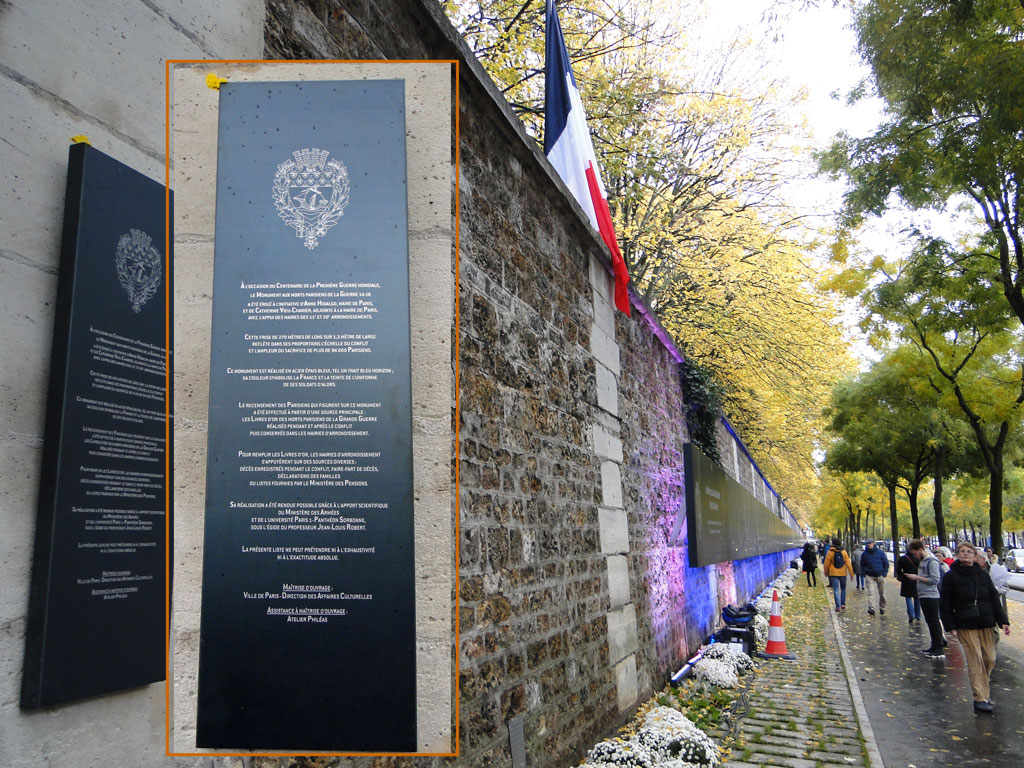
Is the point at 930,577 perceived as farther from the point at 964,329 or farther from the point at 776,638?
the point at 964,329

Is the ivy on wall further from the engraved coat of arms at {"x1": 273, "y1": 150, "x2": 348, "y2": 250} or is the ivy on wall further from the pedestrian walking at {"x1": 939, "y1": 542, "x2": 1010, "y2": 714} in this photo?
the engraved coat of arms at {"x1": 273, "y1": 150, "x2": 348, "y2": 250}

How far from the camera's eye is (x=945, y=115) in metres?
10.3

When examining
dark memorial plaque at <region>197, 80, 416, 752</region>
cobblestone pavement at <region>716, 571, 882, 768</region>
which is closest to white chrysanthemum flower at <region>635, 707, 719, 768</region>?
cobblestone pavement at <region>716, 571, 882, 768</region>

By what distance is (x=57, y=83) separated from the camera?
249cm

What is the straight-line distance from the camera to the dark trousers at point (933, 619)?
37.4ft

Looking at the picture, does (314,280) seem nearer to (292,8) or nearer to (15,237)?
(15,237)

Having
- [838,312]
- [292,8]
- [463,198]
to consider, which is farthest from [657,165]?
[292,8]

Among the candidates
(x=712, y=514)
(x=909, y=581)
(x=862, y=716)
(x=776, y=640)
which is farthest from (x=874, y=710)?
(x=909, y=581)

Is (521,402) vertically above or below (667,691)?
above

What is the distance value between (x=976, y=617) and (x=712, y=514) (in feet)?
13.7

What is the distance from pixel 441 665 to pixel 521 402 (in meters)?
2.54

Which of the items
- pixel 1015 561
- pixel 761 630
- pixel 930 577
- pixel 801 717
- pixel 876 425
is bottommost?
pixel 1015 561

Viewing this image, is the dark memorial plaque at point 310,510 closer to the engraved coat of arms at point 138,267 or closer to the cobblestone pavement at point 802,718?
the engraved coat of arms at point 138,267

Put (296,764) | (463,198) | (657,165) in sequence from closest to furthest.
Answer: (296,764) < (463,198) < (657,165)
